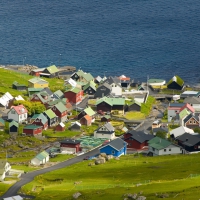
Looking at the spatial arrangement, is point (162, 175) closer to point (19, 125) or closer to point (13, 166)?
point (13, 166)

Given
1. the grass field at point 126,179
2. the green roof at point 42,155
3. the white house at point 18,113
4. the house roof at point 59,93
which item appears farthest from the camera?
the house roof at point 59,93

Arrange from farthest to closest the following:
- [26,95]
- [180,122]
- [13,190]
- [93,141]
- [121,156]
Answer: [26,95] < [180,122] < [93,141] < [121,156] < [13,190]

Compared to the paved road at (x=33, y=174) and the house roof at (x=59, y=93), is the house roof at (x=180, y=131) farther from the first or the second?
the house roof at (x=59, y=93)

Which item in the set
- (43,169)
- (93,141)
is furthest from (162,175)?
(93,141)

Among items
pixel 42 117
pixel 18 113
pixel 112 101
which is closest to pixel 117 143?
pixel 42 117

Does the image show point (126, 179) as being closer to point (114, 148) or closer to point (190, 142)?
point (114, 148)

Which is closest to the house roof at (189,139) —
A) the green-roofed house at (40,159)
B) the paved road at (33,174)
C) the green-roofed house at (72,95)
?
the paved road at (33,174)
